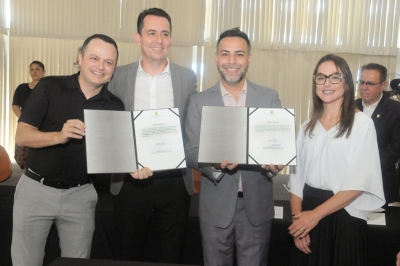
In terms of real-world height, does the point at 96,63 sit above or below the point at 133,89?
above

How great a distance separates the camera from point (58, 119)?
7.32ft

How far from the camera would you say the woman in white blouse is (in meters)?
2.02

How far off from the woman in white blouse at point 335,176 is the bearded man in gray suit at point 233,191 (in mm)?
220

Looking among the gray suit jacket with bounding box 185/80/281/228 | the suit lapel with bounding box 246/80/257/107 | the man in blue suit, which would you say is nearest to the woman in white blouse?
the gray suit jacket with bounding box 185/80/281/228

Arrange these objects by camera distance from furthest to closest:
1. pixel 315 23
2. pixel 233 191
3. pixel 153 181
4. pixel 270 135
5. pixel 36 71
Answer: pixel 315 23
pixel 36 71
pixel 153 181
pixel 233 191
pixel 270 135

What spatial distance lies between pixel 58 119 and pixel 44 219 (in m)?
0.54

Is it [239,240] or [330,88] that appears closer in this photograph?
[330,88]

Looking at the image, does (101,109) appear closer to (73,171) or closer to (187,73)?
(73,171)

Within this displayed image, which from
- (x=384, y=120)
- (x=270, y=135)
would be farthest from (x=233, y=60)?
(x=384, y=120)

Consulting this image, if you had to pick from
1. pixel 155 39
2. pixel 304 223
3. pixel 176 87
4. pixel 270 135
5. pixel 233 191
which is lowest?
pixel 304 223

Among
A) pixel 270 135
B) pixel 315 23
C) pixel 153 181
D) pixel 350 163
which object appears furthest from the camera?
pixel 315 23

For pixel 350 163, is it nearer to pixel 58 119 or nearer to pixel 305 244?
pixel 305 244

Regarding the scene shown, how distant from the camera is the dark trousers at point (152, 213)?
239 centimetres

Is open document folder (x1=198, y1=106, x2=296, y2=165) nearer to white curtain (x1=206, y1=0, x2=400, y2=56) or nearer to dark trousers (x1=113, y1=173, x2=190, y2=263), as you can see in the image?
dark trousers (x1=113, y1=173, x2=190, y2=263)
